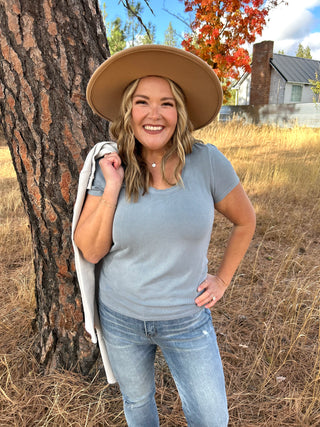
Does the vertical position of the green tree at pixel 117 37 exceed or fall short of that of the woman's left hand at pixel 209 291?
it exceeds it

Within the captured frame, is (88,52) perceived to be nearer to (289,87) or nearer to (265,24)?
(265,24)

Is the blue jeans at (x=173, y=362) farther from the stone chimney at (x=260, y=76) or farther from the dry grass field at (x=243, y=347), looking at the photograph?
the stone chimney at (x=260, y=76)

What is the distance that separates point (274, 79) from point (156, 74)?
1066 inches

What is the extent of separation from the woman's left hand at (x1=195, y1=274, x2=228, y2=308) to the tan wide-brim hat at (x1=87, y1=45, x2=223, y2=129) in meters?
0.80

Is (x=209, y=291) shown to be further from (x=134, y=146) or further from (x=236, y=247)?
(x=134, y=146)

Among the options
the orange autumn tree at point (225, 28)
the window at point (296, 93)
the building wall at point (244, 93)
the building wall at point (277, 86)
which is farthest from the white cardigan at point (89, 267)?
the building wall at point (244, 93)

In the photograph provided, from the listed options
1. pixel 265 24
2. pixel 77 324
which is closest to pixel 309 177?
pixel 77 324

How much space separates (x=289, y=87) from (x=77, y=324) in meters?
27.2

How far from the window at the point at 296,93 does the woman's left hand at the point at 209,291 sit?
2783 cm

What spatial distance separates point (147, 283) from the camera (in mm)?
1307

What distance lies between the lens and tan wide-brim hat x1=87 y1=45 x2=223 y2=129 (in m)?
1.25

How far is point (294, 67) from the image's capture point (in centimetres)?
2606

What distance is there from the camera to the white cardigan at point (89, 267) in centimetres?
134

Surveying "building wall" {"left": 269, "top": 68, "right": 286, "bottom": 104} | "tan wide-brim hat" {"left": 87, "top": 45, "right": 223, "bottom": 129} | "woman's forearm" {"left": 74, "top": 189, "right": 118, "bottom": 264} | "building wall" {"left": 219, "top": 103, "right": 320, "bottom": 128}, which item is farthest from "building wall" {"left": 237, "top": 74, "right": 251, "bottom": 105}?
"woman's forearm" {"left": 74, "top": 189, "right": 118, "bottom": 264}
